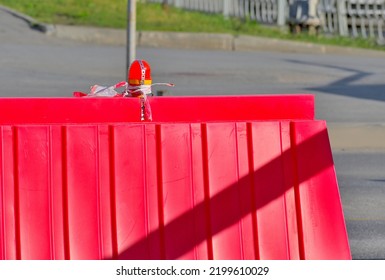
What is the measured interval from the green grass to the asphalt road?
101 centimetres

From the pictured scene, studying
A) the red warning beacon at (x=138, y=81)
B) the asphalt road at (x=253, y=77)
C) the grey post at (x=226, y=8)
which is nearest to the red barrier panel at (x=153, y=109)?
the red warning beacon at (x=138, y=81)

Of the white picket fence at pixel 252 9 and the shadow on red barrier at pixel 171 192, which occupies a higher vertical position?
the shadow on red barrier at pixel 171 192

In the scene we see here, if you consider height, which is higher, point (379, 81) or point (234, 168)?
point (234, 168)

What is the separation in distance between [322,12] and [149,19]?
4.08m

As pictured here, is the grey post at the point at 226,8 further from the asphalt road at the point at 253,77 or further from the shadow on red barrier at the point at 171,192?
the shadow on red barrier at the point at 171,192

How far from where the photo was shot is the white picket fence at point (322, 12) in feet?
92.1

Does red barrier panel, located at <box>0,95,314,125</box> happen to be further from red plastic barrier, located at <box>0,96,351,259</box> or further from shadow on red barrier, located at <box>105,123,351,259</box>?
shadow on red barrier, located at <box>105,123,351,259</box>

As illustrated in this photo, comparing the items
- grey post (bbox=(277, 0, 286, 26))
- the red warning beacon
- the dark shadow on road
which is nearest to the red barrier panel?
the red warning beacon

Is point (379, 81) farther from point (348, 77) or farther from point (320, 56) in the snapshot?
point (320, 56)

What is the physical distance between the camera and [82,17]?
25953mm

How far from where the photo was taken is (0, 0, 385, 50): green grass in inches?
1011

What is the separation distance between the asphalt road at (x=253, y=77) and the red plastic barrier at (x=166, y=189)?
169 inches
